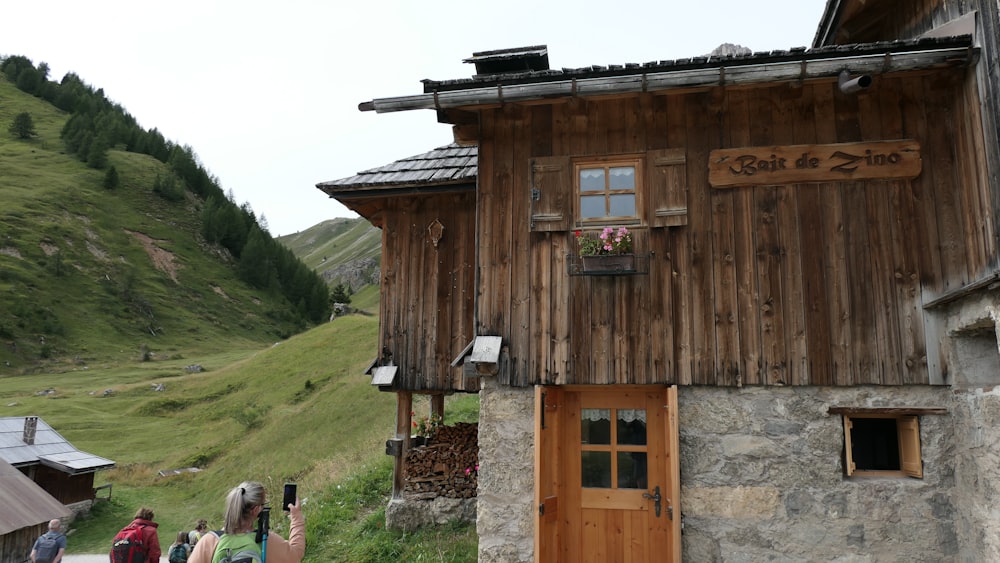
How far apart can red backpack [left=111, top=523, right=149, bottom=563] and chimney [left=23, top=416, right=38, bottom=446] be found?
56.0 feet

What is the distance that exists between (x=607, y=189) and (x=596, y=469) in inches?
123

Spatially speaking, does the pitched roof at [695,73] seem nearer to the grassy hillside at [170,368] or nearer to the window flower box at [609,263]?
the window flower box at [609,263]

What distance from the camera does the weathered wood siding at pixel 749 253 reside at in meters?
6.13

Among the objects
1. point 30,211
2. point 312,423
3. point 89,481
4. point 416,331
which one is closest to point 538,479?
point 416,331

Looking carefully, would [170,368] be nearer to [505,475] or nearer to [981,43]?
[505,475]

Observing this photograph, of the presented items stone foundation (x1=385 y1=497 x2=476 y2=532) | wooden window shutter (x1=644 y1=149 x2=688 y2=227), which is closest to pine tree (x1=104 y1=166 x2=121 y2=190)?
stone foundation (x1=385 y1=497 x2=476 y2=532)

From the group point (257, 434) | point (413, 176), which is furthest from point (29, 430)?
point (413, 176)

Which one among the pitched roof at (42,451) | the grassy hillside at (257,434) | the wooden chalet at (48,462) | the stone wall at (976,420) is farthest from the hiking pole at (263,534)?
the pitched roof at (42,451)

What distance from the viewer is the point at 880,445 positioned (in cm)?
643

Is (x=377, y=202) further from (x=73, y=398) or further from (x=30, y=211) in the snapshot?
(x=30, y=211)

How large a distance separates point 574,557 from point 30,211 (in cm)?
7389

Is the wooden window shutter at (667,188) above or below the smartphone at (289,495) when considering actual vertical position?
above

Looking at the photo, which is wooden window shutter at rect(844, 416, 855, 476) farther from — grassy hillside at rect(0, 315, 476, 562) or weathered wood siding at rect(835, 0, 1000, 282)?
grassy hillside at rect(0, 315, 476, 562)

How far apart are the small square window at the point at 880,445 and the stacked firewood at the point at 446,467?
5.75 metres
